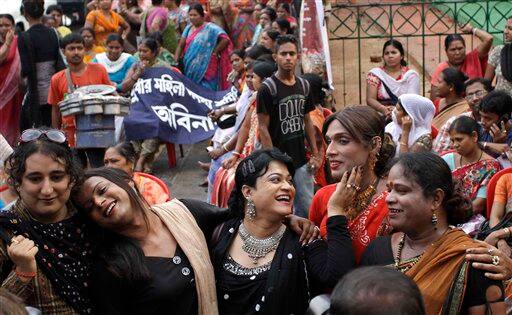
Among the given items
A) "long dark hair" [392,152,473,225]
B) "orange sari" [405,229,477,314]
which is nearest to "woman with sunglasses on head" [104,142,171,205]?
"long dark hair" [392,152,473,225]

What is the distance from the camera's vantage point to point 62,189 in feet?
13.1

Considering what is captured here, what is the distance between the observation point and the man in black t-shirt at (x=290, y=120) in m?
7.68

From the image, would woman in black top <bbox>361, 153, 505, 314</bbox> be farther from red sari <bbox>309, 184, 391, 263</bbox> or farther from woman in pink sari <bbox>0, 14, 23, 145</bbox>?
woman in pink sari <bbox>0, 14, 23, 145</bbox>

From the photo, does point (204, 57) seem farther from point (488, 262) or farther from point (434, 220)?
point (488, 262)

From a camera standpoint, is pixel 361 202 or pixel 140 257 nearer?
pixel 140 257

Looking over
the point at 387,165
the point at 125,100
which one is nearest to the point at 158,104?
the point at 125,100

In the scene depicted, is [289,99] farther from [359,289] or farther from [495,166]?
[359,289]

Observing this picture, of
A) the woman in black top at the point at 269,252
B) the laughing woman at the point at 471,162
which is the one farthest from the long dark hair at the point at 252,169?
the laughing woman at the point at 471,162

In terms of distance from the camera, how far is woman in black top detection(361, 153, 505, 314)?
12.1ft

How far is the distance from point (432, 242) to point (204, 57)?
919 centimetres

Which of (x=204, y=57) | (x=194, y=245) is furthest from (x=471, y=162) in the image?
(x=204, y=57)

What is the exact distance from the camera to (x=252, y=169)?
14.3 ft

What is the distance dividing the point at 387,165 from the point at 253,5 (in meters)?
10.2

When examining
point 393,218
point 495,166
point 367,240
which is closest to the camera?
point 393,218
